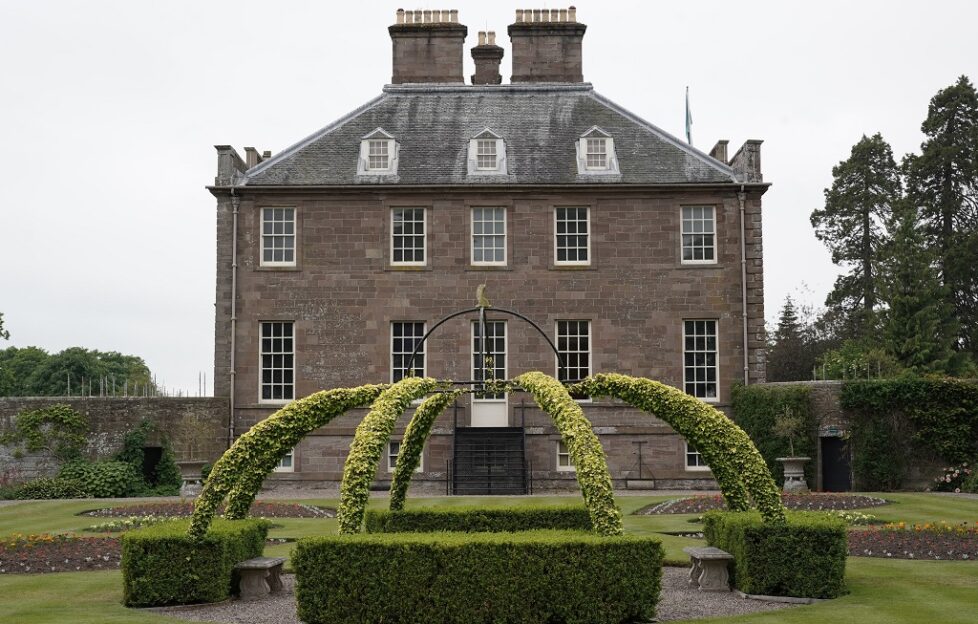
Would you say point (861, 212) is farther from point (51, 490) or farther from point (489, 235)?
point (51, 490)

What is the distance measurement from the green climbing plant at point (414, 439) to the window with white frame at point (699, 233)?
57.5 ft

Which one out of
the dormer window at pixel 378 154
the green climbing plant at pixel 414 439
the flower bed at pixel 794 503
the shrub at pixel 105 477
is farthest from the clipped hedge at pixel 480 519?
the dormer window at pixel 378 154

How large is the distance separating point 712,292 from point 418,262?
8.05 metres

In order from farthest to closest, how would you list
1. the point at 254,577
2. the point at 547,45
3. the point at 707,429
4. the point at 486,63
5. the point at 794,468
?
the point at 486,63
the point at 547,45
the point at 794,468
the point at 254,577
the point at 707,429

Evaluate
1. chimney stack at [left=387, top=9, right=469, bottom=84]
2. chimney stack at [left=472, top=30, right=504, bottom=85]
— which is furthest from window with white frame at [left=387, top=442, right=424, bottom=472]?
chimney stack at [left=472, top=30, right=504, bottom=85]

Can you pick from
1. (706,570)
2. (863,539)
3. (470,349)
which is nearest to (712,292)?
(470,349)

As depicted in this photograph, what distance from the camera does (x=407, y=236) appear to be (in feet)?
105

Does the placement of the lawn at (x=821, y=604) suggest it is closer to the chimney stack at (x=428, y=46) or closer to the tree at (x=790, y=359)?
the chimney stack at (x=428, y=46)

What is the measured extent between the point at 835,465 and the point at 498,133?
12990 millimetres

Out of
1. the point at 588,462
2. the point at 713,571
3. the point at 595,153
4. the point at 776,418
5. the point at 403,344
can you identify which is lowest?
the point at 713,571

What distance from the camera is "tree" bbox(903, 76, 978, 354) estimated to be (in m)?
47.4

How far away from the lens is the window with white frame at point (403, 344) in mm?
31656

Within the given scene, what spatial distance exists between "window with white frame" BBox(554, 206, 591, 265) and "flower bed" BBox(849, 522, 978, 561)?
14.8 meters

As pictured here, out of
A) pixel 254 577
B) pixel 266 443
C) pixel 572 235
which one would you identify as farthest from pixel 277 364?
pixel 266 443
